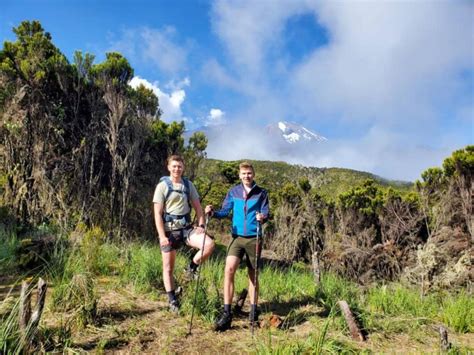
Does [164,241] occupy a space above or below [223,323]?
above

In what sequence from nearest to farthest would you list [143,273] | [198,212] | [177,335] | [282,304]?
[177,335] → [198,212] → [282,304] → [143,273]

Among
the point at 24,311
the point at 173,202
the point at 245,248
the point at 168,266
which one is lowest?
the point at 24,311

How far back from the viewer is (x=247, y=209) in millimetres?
4027

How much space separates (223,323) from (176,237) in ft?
3.37

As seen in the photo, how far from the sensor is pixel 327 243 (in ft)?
42.2

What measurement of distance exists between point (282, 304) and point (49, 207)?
21.3 feet

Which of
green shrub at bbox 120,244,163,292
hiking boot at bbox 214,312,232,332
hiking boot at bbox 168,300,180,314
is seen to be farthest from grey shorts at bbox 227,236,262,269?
green shrub at bbox 120,244,163,292

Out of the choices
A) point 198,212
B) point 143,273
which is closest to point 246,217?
point 198,212

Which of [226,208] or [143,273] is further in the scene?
[143,273]

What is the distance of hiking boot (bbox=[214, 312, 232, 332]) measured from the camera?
370 centimetres

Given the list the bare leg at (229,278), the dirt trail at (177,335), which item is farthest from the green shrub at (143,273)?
the bare leg at (229,278)

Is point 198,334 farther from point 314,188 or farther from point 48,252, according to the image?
point 314,188

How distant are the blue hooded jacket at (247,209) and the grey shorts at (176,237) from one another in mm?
387

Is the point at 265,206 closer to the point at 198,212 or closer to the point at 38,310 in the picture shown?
the point at 198,212
